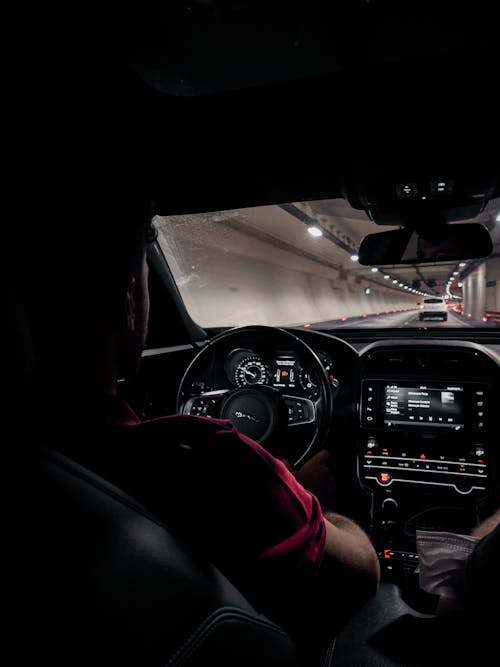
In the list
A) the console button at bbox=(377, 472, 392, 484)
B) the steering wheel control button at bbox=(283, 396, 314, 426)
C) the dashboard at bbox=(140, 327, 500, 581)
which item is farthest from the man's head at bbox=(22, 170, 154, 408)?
the console button at bbox=(377, 472, 392, 484)

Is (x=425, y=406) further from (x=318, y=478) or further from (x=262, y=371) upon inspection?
(x=262, y=371)

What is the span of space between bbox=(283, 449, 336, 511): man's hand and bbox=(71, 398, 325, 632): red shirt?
1.85 m

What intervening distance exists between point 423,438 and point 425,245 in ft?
4.47

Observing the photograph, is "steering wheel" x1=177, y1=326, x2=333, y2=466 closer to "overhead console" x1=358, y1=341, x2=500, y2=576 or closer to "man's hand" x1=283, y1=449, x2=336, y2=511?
"man's hand" x1=283, y1=449, x2=336, y2=511

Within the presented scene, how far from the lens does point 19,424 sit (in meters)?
0.98

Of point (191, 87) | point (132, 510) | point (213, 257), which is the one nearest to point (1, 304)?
point (132, 510)

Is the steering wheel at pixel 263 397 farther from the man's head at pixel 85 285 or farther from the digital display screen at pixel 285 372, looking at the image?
the man's head at pixel 85 285

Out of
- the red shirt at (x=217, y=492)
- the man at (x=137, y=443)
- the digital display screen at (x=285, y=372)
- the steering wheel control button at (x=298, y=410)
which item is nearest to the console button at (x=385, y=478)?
the steering wheel control button at (x=298, y=410)

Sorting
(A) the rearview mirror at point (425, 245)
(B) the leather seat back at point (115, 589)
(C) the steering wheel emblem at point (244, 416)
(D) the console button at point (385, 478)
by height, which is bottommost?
(D) the console button at point (385, 478)

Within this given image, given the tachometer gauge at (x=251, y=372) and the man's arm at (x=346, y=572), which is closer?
the man's arm at (x=346, y=572)

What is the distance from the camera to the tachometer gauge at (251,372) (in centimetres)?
347

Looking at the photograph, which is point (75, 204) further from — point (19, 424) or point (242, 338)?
point (242, 338)

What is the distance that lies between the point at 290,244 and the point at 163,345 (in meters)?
10.9

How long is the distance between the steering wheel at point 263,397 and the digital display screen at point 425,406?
50 centimetres
